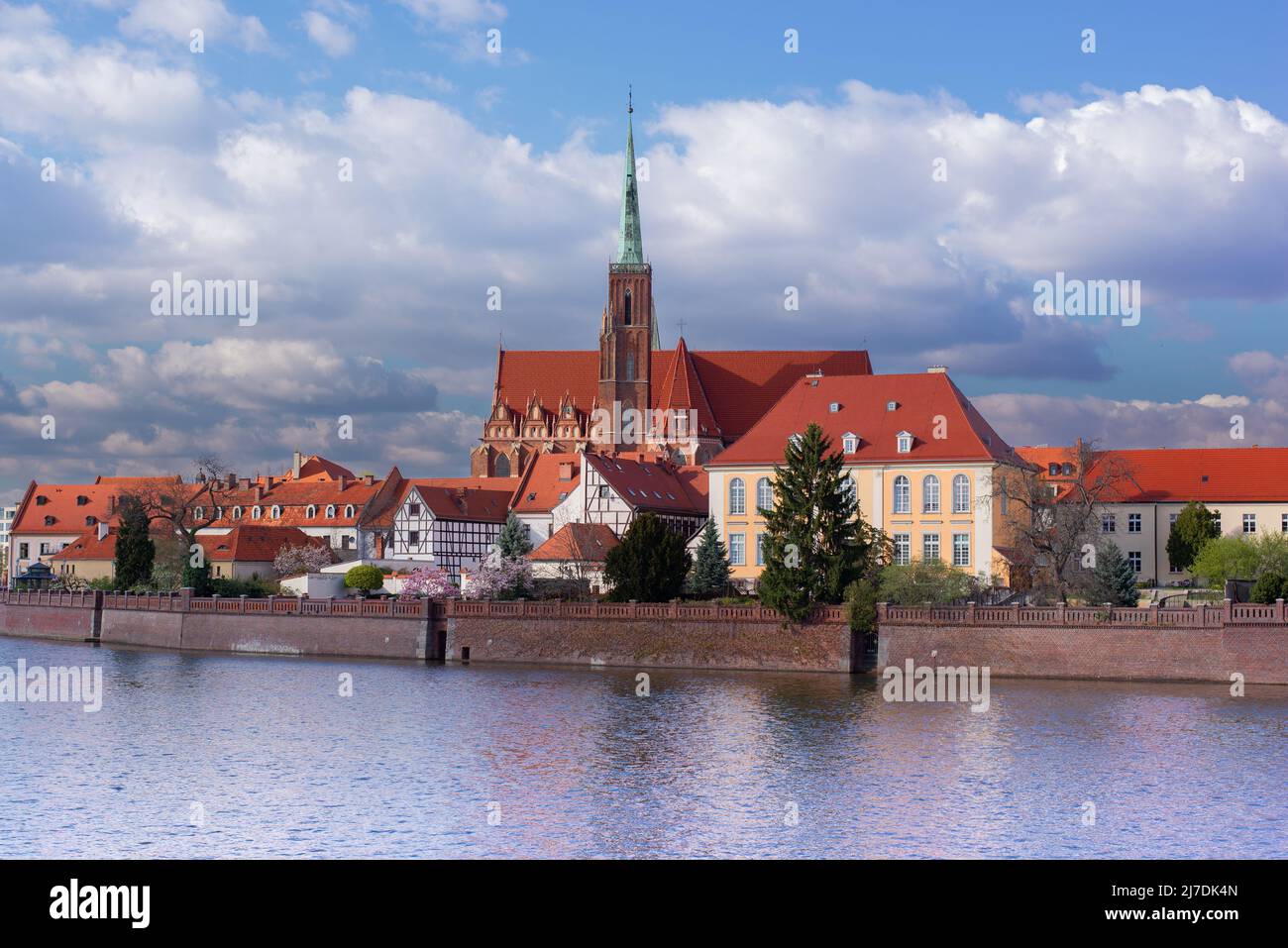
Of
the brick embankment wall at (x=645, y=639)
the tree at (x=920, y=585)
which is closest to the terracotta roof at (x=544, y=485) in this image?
the brick embankment wall at (x=645, y=639)

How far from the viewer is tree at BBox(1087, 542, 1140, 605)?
2391 inches

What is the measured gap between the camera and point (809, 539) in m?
59.9

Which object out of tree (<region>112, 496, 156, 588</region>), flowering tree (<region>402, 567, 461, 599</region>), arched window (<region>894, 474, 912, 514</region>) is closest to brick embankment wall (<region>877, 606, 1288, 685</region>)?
arched window (<region>894, 474, 912, 514</region>)

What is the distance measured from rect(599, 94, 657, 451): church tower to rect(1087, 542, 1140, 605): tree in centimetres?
6421

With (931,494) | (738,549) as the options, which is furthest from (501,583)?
(931,494)

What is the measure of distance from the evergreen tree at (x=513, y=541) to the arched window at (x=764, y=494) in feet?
54.7

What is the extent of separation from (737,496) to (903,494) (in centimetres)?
807

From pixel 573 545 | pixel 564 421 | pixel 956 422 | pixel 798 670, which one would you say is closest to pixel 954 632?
pixel 798 670

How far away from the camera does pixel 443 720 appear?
43.6 meters

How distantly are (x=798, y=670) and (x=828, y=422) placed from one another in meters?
20.4

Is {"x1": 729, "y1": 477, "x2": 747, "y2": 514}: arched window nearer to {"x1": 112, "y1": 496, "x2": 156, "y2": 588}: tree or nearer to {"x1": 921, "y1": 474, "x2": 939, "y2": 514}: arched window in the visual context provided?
{"x1": 921, "y1": 474, "x2": 939, "y2": 514}: arched window

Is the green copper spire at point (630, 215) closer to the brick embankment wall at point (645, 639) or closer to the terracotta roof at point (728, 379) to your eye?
the terracotta roof at point (728, 379)
